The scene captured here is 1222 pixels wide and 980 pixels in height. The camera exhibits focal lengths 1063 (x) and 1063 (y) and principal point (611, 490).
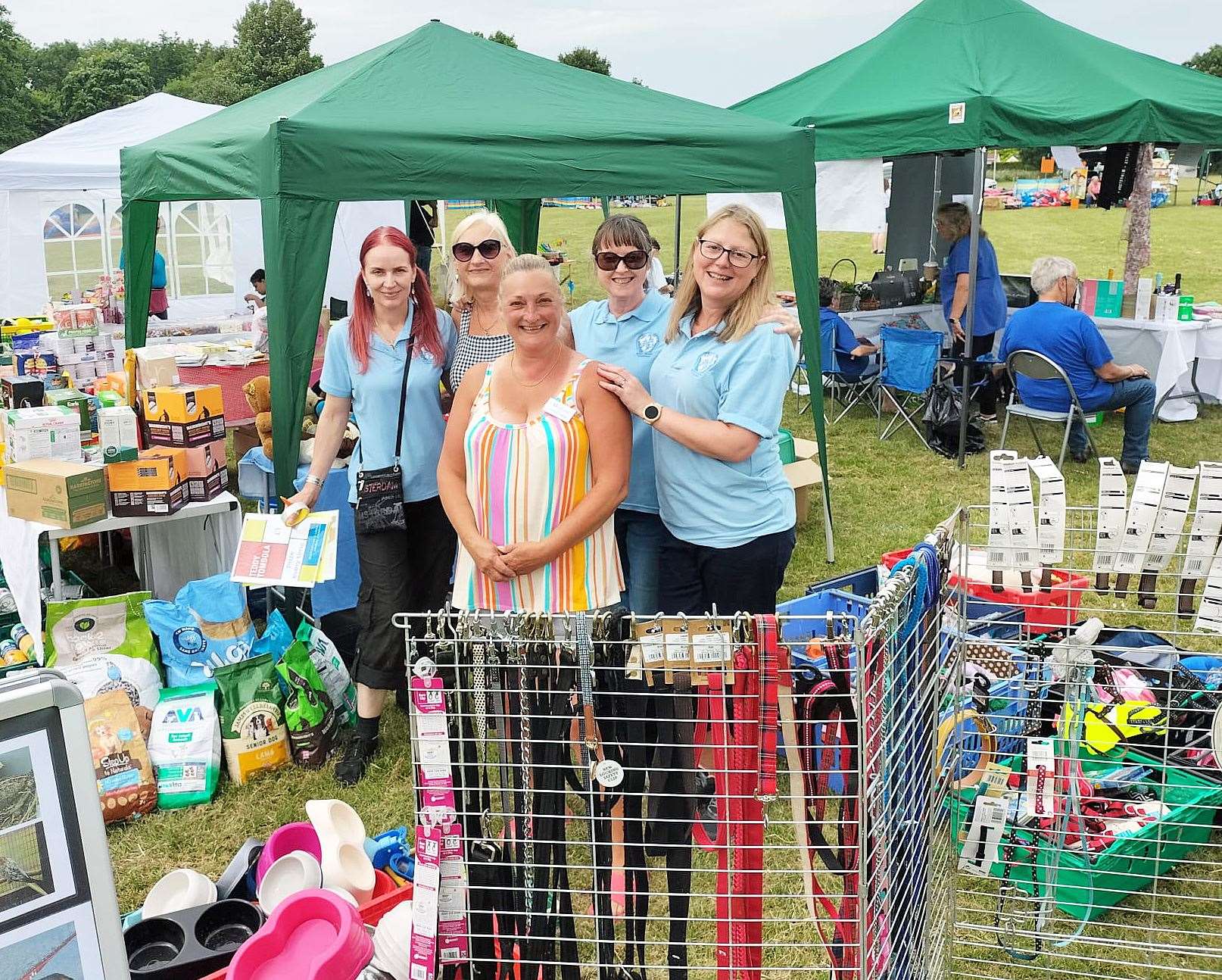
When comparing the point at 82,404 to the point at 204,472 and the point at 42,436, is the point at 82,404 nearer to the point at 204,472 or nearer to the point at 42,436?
the point at 42,436

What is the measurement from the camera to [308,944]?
84.5 inches

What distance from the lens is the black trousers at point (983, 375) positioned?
7652mm

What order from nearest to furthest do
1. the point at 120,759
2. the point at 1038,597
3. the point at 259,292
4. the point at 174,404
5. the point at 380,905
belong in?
the point at 380,905
the point at 1038,597
the point at 120,759
the point at 174,404
the point at 259,292

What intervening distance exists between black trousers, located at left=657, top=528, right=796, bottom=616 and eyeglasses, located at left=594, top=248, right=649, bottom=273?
2.68 ft

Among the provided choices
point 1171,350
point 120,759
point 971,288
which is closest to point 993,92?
point 971,288

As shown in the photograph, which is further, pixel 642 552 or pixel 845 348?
pixel 845 348

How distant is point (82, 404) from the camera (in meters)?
4.58

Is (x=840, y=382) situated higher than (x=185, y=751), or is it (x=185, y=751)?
(x=840, y=382)

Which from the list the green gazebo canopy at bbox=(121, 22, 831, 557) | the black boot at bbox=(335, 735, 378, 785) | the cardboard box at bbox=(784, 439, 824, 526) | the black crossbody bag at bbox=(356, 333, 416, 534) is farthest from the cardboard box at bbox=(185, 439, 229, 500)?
the cardboard box at bbox=(784, 439, 824, 526)

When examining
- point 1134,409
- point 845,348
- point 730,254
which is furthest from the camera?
Answer: point 845,348

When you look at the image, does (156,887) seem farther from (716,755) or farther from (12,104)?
(12,104)

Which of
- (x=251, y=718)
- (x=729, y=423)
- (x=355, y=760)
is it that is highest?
(x=729, y=423)

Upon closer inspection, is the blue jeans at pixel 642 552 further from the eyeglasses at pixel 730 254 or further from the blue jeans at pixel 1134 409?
the blue jeans at pixel 1134 409

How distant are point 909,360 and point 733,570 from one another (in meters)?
5.16
